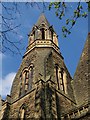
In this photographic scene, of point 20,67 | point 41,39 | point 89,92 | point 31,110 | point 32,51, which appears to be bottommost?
point 31,110

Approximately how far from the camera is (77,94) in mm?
16906

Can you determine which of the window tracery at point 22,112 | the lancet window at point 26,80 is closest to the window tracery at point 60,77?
the lancet window at point 26,80

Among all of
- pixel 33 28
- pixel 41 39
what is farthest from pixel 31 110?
pixel 33 28

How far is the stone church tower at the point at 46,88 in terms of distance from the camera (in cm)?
1330

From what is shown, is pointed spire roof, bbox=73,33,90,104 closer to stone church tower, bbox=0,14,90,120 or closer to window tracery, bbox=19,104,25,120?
stone church tower, bbox=0,14,90,120

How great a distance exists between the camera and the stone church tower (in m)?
13.3

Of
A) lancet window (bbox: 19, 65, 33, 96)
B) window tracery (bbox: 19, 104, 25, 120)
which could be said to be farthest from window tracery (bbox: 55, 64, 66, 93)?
window tracery (bbox: 19, 104, 25, 120)

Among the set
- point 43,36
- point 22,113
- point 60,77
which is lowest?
point 22,113

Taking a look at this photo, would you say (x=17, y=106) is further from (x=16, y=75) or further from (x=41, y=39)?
(x=41, y=39)

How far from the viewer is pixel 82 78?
17484mm

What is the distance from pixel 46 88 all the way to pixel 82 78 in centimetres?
391

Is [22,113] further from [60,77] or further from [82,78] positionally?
[82,78]

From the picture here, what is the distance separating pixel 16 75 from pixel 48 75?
375 cm

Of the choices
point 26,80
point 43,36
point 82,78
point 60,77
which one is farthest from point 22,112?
point 43,36
